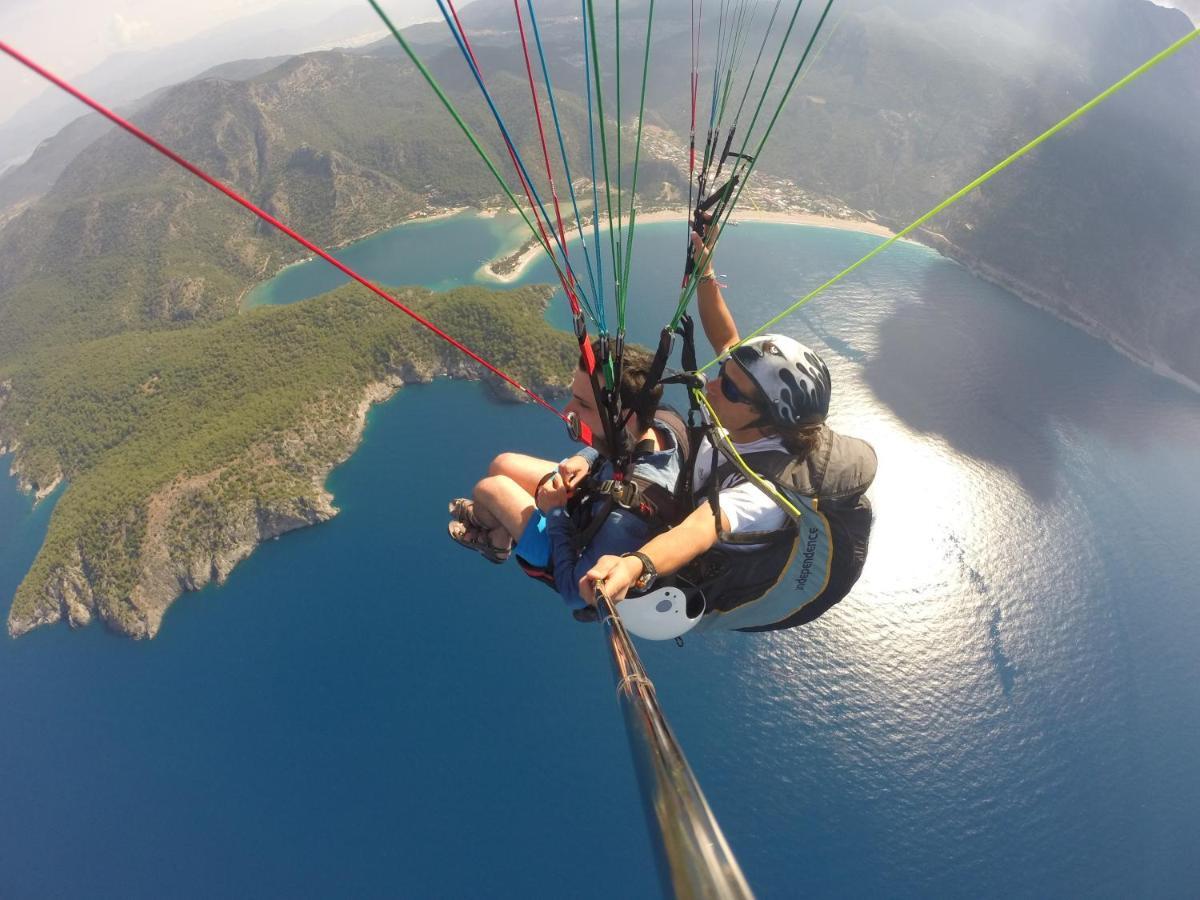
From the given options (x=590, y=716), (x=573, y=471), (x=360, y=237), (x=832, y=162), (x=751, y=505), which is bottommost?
(x=590, y=716)

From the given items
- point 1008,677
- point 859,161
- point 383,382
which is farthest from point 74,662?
point 859,161

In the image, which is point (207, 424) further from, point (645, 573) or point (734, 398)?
point (645, 573)

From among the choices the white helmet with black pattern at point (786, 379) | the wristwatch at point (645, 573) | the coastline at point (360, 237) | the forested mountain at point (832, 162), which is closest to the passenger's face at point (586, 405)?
the white helmet with black pattern at point (786, 379)

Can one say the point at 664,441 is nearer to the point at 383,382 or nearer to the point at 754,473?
the point at 754,473

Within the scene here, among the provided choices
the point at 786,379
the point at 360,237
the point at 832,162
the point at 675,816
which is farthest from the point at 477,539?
A: the point at 832,162

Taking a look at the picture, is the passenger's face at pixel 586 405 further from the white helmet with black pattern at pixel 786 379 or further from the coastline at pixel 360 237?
the coastline at pixel 360 237

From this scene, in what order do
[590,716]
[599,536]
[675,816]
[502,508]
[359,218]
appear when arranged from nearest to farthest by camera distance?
[675,816]
[599,536]
[502,508]
[590,716]
[359,218]

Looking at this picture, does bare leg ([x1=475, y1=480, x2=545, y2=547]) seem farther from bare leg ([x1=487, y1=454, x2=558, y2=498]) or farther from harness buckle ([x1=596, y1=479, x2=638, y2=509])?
harness buckle ([x1=596, y1=479, x2=638, y2=509])
